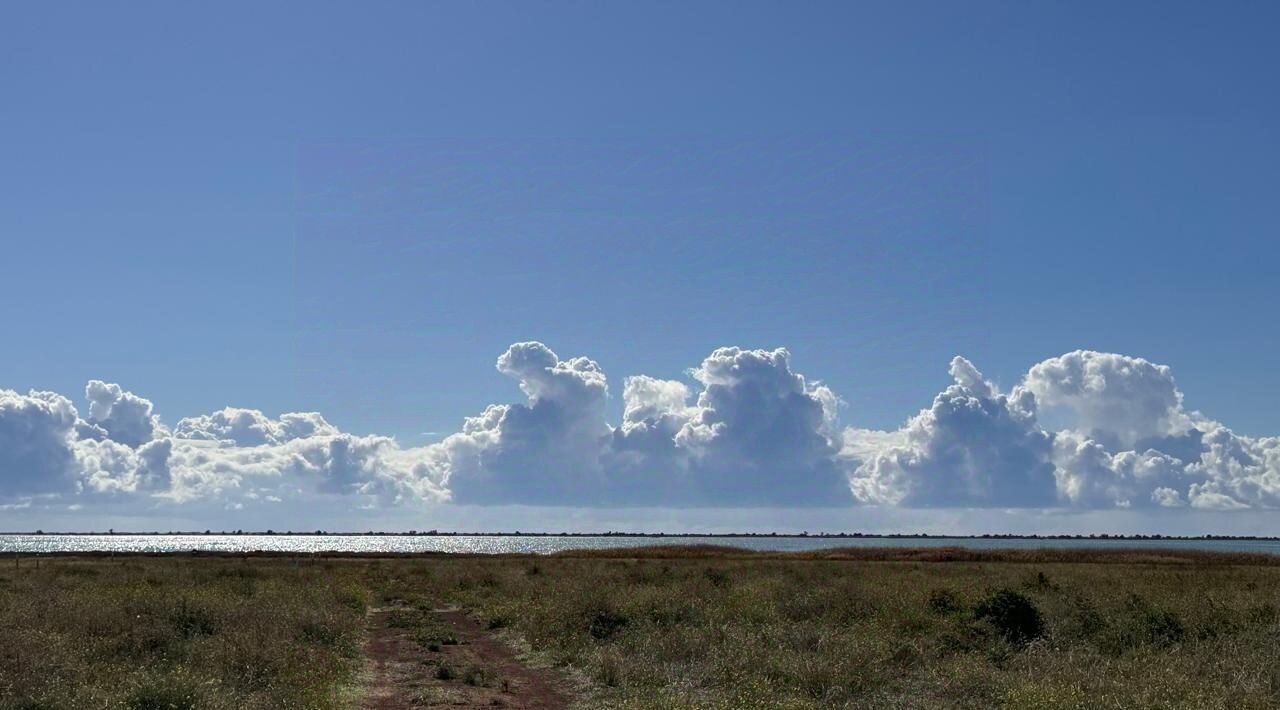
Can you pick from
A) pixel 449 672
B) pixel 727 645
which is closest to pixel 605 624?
pixel 727 645

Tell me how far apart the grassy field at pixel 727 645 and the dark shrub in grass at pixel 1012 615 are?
56 mm

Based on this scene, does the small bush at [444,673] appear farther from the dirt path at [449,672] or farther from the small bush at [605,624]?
the small bush at [605,624]

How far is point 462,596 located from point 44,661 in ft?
85.8

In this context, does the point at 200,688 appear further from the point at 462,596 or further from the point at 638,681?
the point at 462,596

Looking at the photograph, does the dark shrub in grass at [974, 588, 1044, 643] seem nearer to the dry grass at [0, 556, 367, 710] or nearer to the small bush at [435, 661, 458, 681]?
the small bush at [435, 661, 458, 681]

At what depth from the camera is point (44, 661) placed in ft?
62.4

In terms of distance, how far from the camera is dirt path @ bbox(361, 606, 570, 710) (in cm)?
1961

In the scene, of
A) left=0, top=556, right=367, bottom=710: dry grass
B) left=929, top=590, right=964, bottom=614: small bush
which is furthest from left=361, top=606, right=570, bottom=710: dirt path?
left=929, top=590, right=964, bottom=614: small bush

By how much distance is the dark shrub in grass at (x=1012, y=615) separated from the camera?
27438mm

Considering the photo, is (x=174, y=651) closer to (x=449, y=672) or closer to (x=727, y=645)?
(x=449, y=672)

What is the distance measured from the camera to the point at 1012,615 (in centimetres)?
2834

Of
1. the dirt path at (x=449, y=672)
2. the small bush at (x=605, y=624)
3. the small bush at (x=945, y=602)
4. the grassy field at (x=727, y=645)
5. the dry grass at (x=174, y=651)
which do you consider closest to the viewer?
the dry grass at (x=174, y=651)

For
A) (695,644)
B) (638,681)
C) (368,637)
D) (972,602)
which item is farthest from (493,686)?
(972,602)

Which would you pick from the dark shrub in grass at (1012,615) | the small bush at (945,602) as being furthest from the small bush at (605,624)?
the dark shrub in grass at (1012,615)
